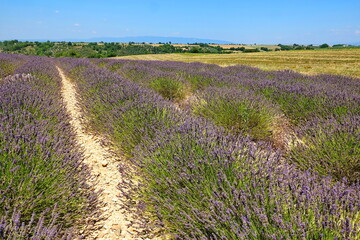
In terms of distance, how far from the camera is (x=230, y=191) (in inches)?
61.1

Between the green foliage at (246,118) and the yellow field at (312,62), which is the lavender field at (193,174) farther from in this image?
the yellow field at (312,62)

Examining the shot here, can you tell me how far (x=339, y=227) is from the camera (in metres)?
1.25

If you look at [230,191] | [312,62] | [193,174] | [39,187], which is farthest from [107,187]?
[312,62]

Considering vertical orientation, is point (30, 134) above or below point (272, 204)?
above

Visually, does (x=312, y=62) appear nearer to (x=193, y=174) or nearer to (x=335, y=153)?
(x=335, y=153)

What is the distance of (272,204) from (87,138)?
11.4ft

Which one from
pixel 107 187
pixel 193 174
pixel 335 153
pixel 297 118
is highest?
pixel 193 174

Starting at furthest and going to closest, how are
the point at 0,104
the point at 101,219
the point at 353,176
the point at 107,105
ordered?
the point at 107,105
the point at 0,104
the point at 353,176
the point at 101,219

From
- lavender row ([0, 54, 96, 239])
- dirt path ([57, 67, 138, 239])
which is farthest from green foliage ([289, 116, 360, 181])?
lavender row ([0, 54, 96, 239])

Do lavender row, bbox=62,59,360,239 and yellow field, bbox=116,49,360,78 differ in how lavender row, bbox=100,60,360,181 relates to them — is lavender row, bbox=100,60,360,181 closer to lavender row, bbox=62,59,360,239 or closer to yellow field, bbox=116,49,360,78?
lavender row, bbox=62,59,360,239

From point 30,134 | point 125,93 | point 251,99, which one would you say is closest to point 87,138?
point 125,93

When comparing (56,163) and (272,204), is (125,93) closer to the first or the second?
(56,163)

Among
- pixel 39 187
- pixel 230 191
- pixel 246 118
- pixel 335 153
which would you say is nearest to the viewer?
pixel 230 191

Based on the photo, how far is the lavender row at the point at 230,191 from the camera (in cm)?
129
